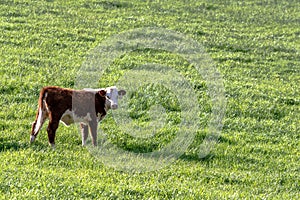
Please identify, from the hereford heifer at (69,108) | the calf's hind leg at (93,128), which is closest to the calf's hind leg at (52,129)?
the hereford heifer at (69,108)

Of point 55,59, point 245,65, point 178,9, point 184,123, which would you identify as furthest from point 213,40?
point 184,123

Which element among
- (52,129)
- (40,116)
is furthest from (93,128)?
(40,116)

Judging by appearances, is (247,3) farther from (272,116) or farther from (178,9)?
(272,116)

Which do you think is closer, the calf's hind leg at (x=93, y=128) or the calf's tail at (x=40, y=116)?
the calf's tail at (x=40, y=116)

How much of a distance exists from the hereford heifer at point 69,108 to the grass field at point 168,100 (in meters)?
0.46

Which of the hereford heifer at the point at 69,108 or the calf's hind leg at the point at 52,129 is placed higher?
the hereford heifer at the point at 69,108

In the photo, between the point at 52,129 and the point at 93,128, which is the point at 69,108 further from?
the point at 93,128

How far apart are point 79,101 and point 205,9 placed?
18767 millimetres

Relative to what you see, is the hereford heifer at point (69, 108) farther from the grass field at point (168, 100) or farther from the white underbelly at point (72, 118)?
the grass field at point (168, 100)

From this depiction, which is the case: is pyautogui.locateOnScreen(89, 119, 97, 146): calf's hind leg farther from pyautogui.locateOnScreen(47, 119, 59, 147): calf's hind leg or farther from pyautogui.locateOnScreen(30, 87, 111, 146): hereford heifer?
pyautogui.locateOnScreen(47, 119, 59, 147): calf's hind leg

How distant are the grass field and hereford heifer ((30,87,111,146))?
46 centimetres

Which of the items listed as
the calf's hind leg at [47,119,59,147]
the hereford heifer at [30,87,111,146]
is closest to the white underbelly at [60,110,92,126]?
the hereford heifer at [30,87,111,146]

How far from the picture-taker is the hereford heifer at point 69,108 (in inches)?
502

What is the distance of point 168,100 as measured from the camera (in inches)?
699
